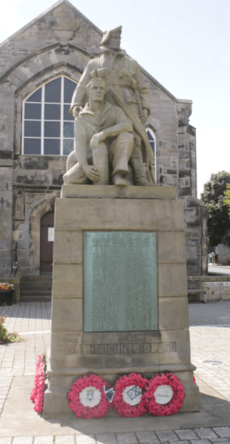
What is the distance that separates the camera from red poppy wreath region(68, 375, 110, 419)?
4.40 meters

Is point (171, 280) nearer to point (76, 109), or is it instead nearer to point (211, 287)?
point (76, 109)

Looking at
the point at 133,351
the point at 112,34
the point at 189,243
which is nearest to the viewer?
the point at 133,351

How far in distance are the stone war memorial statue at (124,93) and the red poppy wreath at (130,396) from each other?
91.4 inches

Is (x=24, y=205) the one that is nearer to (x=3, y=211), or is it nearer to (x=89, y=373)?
(x=3, y=211)

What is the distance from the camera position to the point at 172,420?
4.39 meters

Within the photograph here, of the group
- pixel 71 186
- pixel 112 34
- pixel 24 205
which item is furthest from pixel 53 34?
pixel 71 186

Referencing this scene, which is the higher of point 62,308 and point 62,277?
point 62,277

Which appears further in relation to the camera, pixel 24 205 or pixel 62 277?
pixel 24 205

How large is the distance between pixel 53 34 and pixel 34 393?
54.7ft

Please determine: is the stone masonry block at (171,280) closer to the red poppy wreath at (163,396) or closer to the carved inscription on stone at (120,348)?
the carved inscription on stone at (120,348)

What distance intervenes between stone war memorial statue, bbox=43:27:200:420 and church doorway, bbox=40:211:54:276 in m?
12.5

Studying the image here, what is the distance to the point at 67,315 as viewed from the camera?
4.64 meters

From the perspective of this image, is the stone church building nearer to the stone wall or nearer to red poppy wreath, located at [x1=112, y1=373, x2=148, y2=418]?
the stone wall

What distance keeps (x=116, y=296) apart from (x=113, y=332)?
0.40m
